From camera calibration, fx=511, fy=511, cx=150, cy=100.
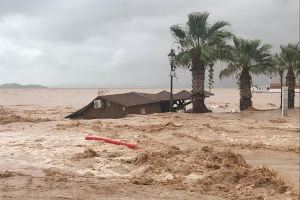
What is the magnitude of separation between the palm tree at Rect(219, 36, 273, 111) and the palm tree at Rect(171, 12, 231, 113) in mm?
2025

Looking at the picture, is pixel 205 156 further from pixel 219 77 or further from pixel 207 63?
pixel 219 77

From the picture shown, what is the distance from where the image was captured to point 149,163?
1103 centimetres

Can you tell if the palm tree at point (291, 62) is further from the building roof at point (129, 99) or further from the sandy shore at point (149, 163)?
the sandy shore at point (149, 163)

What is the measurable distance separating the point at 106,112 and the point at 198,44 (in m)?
6.36

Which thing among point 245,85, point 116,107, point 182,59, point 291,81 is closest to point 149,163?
point 116,107

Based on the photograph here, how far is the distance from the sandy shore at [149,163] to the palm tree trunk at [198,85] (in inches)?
326

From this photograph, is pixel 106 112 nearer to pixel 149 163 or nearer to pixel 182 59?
pixel 182 59

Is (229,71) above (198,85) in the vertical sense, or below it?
above

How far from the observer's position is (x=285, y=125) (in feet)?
64.3

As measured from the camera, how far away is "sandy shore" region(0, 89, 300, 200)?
28.6 feet

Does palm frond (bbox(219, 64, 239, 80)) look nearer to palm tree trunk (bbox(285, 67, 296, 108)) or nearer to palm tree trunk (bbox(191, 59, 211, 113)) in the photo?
palm tree trunk (bbox(191, 59, 211, 113))

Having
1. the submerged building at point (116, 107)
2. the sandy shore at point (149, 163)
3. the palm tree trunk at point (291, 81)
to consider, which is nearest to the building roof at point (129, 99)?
the submerged building at point (116, 107)

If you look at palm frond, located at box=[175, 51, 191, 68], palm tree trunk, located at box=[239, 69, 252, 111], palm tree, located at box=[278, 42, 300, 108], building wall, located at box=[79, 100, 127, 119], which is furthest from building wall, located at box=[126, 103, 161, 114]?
palm tree, located at box=[278, 42, 300, 108]

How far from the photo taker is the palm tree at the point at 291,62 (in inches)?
1204
